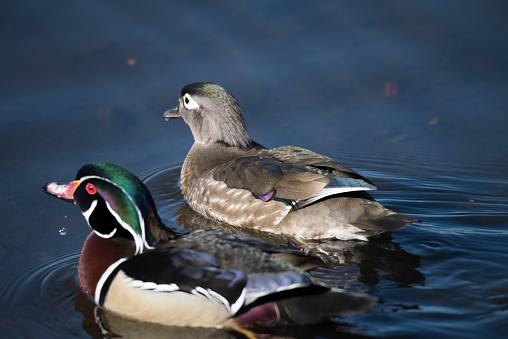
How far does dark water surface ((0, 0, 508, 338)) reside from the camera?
6.11 m

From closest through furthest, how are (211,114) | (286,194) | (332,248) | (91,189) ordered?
1. (91,189)
2. (332,248)
3. (286,194)
4. (211,114)

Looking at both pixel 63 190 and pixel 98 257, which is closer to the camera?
pixel 98 257

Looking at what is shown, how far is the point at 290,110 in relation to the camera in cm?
880

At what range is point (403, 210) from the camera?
717 centimetres

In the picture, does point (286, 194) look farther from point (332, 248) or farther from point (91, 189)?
point (91, 189)

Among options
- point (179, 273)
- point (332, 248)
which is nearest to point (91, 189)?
point (179, 273)

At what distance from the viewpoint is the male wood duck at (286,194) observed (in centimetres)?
649

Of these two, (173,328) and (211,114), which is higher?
(211,114)

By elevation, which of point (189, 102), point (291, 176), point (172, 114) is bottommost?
point (291, 176)

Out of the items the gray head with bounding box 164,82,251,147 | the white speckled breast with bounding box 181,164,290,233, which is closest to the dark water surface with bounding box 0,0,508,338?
the white speckled breast with bounding box 181,164,290,233

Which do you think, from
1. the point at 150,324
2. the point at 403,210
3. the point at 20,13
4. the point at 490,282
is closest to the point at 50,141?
the point at 20,13

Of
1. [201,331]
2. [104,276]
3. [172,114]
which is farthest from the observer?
[172,114]

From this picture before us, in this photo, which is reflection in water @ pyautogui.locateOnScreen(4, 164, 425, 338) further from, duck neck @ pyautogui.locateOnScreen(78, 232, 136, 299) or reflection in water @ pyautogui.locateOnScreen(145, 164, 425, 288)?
duck neck @ pyautogui.locateOnScreen(78, 232, 136, 299)

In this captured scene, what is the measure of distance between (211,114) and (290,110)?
3.79 ft
